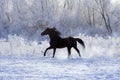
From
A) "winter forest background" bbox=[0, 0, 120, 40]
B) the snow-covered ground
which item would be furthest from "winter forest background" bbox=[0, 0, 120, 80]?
the snow-covered ground

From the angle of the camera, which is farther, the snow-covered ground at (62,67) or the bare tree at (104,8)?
the bare tree at (104,8)

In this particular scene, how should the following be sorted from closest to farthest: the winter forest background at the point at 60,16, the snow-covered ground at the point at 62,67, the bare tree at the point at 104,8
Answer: the snow-covered ground at the point at 62,67 → the winter forest background at the point at 60,16 → the bare tree at the point at 104,8

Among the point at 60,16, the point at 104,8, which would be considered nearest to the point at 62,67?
the point at 104,8

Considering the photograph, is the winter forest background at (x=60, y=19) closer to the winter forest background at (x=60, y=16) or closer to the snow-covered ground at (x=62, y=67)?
the winter forest background at (x=60, y=16)

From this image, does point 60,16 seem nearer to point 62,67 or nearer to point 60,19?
point 60,19

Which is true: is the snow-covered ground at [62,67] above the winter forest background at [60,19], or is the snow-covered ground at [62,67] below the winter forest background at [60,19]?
below

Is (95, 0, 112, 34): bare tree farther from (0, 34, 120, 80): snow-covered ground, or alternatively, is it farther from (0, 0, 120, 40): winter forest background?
(0, 34, 120, 80): snow-covered ground

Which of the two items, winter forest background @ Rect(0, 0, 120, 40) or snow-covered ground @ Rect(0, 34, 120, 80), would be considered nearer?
snow-covered ground @ Rect(0, 34, 120, 80)

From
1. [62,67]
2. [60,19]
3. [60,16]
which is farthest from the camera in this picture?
[60,16]

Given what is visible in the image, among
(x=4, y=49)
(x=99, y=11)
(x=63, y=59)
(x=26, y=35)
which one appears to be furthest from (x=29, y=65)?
(x=99, y=11)

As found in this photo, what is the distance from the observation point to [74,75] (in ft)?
36.1

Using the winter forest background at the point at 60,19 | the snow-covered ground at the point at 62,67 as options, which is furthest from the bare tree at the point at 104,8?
the snow-covered ground at the point at 62,67

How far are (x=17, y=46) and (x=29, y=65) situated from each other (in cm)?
672

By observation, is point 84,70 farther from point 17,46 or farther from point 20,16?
point 20,16
